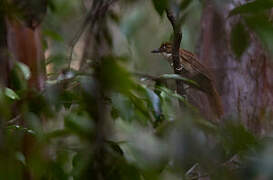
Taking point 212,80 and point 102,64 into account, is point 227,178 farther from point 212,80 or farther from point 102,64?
point 212,80

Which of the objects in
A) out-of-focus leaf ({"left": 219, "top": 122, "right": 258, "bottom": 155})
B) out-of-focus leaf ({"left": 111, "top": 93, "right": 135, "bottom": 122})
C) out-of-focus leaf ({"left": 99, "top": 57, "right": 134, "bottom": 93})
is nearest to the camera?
out-of-focus leaf ({"left": 99, "top": 57, "right": 134, "bottom": 93})

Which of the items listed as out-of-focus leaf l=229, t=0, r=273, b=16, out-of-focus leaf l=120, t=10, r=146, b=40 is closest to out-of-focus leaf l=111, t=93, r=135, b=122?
out-of-focus leaf l=120, t=10, r=146, b=40

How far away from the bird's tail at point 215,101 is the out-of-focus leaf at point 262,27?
1.94 meters

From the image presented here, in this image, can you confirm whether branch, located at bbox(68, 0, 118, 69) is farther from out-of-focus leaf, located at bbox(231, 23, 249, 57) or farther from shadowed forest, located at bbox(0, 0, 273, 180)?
out-of-focus leaf, located at bbox(231, 23, 249, 57)

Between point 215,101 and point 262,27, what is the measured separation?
80.1 inches

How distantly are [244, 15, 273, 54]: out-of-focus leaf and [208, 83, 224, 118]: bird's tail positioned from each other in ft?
6.37

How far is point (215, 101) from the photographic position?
3.32m

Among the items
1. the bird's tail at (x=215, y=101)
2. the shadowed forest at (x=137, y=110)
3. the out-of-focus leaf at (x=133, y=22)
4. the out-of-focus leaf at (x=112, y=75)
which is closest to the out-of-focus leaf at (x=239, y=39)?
the shadowed forest at (x=137, y=110)

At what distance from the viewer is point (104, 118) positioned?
3.65 ft

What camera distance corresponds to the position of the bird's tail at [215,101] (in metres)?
3.28

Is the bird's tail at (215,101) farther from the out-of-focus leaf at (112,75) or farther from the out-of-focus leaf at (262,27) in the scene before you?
the out-of-focus leaf at (112,75)

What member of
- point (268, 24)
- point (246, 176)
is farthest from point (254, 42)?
point (246, 176)

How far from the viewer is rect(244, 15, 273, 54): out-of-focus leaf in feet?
4.25

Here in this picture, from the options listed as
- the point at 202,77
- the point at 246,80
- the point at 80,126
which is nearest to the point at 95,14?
the point at 80,126
